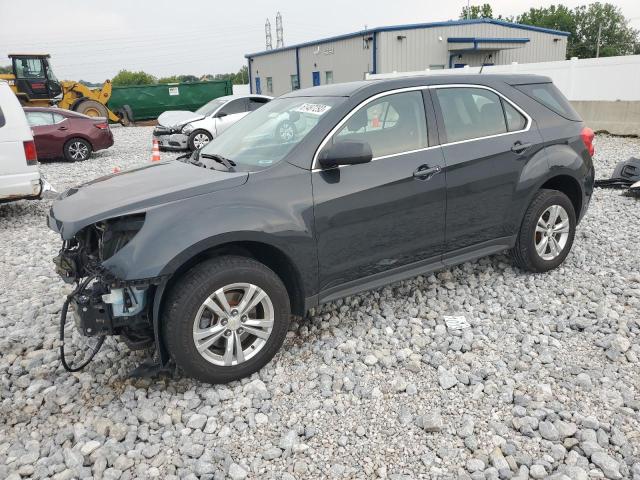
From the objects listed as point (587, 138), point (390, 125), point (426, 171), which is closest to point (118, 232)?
point (390, 125)

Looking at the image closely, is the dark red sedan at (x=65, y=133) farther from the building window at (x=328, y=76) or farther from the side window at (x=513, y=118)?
the building window at (x=328, y=76)

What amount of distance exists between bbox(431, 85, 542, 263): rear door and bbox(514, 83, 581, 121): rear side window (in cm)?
28

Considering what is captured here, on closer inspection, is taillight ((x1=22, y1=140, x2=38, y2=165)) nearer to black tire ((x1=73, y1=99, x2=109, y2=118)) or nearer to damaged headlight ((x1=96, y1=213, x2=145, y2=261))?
damaged headlight ((x1=96, y1=213, x2=145, y2=261))

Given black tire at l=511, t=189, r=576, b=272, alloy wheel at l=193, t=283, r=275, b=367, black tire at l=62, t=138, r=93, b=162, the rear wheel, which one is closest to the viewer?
alloy wheel at l=193, t=283, r=275, b=367

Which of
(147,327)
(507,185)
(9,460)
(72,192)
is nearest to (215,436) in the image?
(147,327)

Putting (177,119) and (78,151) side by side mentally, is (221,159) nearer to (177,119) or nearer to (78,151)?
(78,151)

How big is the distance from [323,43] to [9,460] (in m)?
33.6

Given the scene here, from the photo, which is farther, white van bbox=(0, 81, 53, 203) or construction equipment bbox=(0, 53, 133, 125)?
construction equipment bbox=(0, 53, 133, 125)

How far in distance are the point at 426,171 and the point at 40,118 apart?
12131 mm

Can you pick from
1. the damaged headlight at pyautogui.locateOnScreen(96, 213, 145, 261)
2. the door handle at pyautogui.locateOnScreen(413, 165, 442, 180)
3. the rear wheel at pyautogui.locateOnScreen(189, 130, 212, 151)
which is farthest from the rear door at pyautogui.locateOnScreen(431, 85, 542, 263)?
the rear wheel at pyautogui.locateOnScreen(189, 130, 212, 151)

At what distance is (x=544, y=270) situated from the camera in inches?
191

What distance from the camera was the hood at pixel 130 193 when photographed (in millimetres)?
3172

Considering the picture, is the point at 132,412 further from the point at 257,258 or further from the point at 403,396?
the point at 403,396

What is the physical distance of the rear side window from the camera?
468 cm
